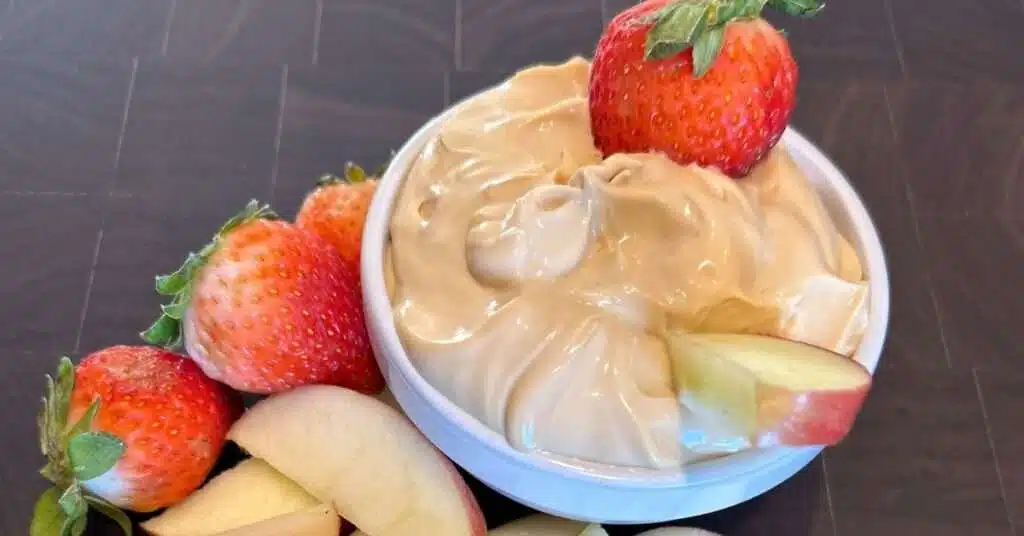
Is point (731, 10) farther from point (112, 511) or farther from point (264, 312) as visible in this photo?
point (112, 511)

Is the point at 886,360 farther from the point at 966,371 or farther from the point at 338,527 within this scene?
the point at 338,527

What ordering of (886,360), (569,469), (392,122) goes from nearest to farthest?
(569,469)
(886,360)
(392,122)

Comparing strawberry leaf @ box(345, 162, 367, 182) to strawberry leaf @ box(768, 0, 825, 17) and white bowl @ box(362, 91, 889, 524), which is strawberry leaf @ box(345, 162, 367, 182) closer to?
white bowl @ box(362, 91, 889, 524)

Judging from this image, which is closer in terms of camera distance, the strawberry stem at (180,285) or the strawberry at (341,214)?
the strawberry stem at (180,285)

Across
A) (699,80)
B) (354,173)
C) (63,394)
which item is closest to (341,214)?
(354,173)

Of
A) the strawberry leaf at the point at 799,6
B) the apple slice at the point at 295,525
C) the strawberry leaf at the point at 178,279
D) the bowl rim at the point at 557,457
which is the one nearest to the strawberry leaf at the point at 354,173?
the bowl rim at the point at 557,457

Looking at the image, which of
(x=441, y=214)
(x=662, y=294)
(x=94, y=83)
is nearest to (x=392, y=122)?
(x=94, y=83)

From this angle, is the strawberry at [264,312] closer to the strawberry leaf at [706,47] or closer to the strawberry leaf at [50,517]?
the strawberry leaf at [50,517]
